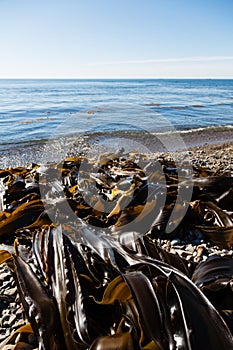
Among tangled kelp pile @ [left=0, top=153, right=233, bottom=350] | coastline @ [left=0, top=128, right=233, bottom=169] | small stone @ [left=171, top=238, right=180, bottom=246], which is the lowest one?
coastline @ [left=0, top=128, right=233, bottom=169]

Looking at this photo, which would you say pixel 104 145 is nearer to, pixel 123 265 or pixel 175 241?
pixel 175 241

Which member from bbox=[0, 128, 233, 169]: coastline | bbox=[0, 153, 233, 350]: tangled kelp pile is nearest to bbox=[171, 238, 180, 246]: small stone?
bbox=[0, 153, 233, 350]: tangled kelp pile

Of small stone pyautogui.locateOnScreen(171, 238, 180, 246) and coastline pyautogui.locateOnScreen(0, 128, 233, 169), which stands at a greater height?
small stone pyautogui.locateOnScreen(171, 238, 180, 246)

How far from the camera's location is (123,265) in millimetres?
1116

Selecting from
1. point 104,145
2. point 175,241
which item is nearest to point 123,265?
point 175,241

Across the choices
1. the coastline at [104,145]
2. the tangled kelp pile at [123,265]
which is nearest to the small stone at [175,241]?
the tangled kelp pile at [123,265]

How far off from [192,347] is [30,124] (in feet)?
30.9

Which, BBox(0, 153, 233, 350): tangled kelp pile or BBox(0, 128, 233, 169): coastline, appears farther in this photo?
BBox(0, 128, 233, 169): coastline

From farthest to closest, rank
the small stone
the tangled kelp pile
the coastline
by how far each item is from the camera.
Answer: the coastline → the small stone → the tangled kelp pile

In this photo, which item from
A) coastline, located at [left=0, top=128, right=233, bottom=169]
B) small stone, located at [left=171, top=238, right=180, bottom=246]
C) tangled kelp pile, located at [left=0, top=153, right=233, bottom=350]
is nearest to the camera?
tangled kelp pile, located at [left=0, top=153, right=233, bottom=350]

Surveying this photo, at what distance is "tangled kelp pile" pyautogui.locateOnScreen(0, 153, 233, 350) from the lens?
79 cm

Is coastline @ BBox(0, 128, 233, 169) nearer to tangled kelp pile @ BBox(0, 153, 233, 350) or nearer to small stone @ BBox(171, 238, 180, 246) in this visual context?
tangled kelp pile @ BBox(0, 153, 233, 350)

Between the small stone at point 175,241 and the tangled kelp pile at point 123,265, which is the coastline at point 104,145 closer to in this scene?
the tangled kelp pile at point 123,265

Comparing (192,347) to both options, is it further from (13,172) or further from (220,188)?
(13,172)
